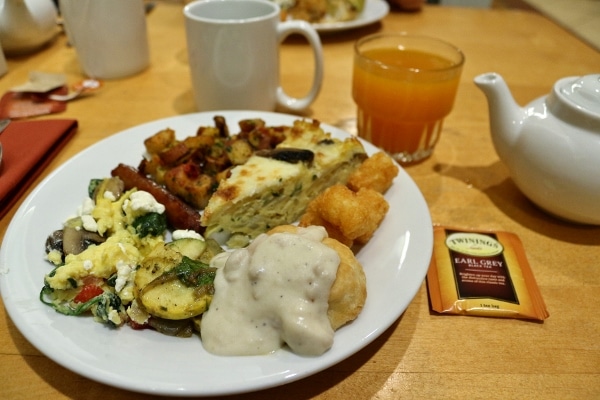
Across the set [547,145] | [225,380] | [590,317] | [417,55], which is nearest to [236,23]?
[417,55]

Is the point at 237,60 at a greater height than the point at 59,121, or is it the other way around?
the point at 237,60

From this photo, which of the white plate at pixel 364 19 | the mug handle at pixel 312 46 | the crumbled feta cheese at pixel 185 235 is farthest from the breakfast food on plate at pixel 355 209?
the white plate at pixel 364 19

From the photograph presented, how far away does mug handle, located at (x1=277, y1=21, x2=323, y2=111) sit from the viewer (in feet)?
6.93

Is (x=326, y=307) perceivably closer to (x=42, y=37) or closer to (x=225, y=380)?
(x=225, y=380)

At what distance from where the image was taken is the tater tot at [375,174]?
1592 mm

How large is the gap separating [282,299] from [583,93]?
1.27 meters

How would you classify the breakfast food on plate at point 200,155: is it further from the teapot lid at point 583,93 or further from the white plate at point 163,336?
the teapot lid at point 583,93

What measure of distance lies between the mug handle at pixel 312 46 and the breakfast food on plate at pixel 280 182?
0.48m

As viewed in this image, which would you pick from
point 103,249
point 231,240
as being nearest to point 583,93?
point 231,240

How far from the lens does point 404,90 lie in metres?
1.87

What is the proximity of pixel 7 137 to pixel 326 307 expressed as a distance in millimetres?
1681

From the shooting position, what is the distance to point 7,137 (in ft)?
6.28

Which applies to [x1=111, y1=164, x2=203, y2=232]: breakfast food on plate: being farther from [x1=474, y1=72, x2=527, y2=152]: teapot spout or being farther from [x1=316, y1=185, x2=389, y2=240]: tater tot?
[x1=474, y1=72, x2=527, y2=152]: teapot spout

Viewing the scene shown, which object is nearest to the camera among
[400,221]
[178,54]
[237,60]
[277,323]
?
[277,323]
